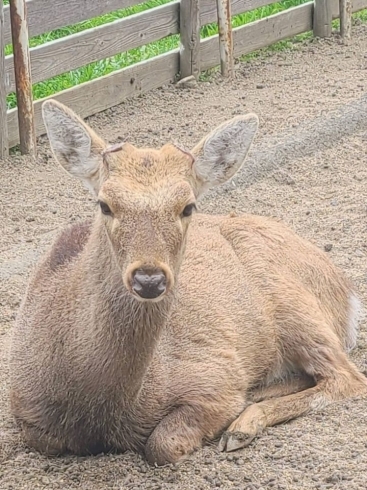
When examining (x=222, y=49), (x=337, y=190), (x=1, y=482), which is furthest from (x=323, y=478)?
(x=222, y=49)

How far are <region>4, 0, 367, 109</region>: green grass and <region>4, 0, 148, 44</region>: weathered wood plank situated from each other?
579 mm

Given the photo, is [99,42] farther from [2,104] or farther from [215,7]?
[215,7]

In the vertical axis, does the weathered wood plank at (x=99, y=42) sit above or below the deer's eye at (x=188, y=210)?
below

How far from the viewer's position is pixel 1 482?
506 cm

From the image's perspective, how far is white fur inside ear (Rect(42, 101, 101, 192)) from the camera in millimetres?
5000

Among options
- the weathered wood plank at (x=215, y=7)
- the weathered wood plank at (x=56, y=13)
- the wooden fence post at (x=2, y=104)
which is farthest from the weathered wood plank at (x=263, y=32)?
the wooden fence post at (x=2, y=104)

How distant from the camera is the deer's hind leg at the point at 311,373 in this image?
5.77 metres

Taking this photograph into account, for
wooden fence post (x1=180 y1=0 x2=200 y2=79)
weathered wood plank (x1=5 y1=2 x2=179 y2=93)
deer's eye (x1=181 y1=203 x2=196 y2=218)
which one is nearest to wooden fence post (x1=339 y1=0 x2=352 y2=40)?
wooden fence post (x1=180 y1=0 x2=200 y2=79)

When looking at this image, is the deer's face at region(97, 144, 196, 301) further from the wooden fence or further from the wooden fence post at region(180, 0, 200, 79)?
the wooden fence post at region(180, 0, 200, 79)

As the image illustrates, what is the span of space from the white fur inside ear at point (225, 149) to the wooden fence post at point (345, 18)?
30.8 feet

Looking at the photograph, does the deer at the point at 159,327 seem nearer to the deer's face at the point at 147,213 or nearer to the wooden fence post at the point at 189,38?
the deer's face at the point at 147,213

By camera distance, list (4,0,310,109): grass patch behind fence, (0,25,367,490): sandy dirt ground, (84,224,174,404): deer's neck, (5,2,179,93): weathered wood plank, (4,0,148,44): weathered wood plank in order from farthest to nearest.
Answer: (4,0,310,109): grass patch behind fence
(5,2,179,93): weathered wood plank
(4,0,148,44): weathered wood plank
(0,25,367,490): sandy dirt ground
(84,224,174,404): deer's neck

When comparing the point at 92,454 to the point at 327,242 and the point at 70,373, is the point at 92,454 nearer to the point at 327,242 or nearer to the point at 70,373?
the point at 70,373

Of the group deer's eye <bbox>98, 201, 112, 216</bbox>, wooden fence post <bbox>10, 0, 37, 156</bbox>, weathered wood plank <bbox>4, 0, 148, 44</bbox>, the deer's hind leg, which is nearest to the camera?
deer's eye <bbox>98, 201, 112, 216</bbox>
